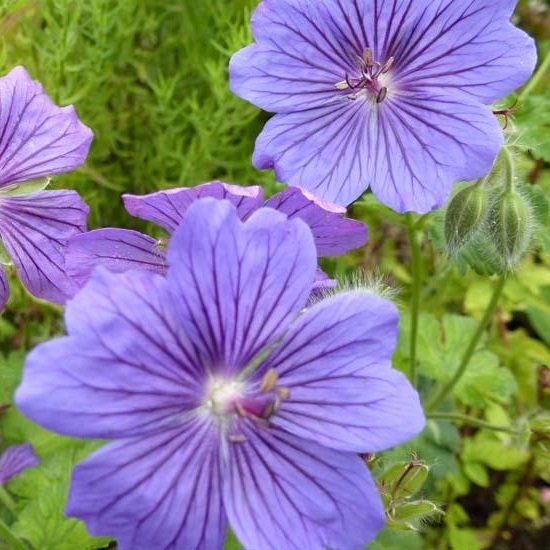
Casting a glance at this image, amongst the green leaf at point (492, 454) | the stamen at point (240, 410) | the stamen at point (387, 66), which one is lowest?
the green leaf at point (492, 454)

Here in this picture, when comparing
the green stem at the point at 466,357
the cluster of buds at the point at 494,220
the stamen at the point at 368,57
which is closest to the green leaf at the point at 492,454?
the green stem at the point at 466,357

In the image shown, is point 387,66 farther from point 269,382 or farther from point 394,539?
point 394,539

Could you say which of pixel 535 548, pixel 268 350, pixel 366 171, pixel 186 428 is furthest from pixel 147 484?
pixel 535 548

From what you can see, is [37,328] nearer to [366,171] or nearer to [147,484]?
[366,171]

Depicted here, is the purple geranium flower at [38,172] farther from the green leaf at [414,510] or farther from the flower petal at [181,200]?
the green leaf at [414,510]

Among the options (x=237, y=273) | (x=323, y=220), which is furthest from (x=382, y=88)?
(x=237, y=273)

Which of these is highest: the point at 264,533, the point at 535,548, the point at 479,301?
the point at 479,301
